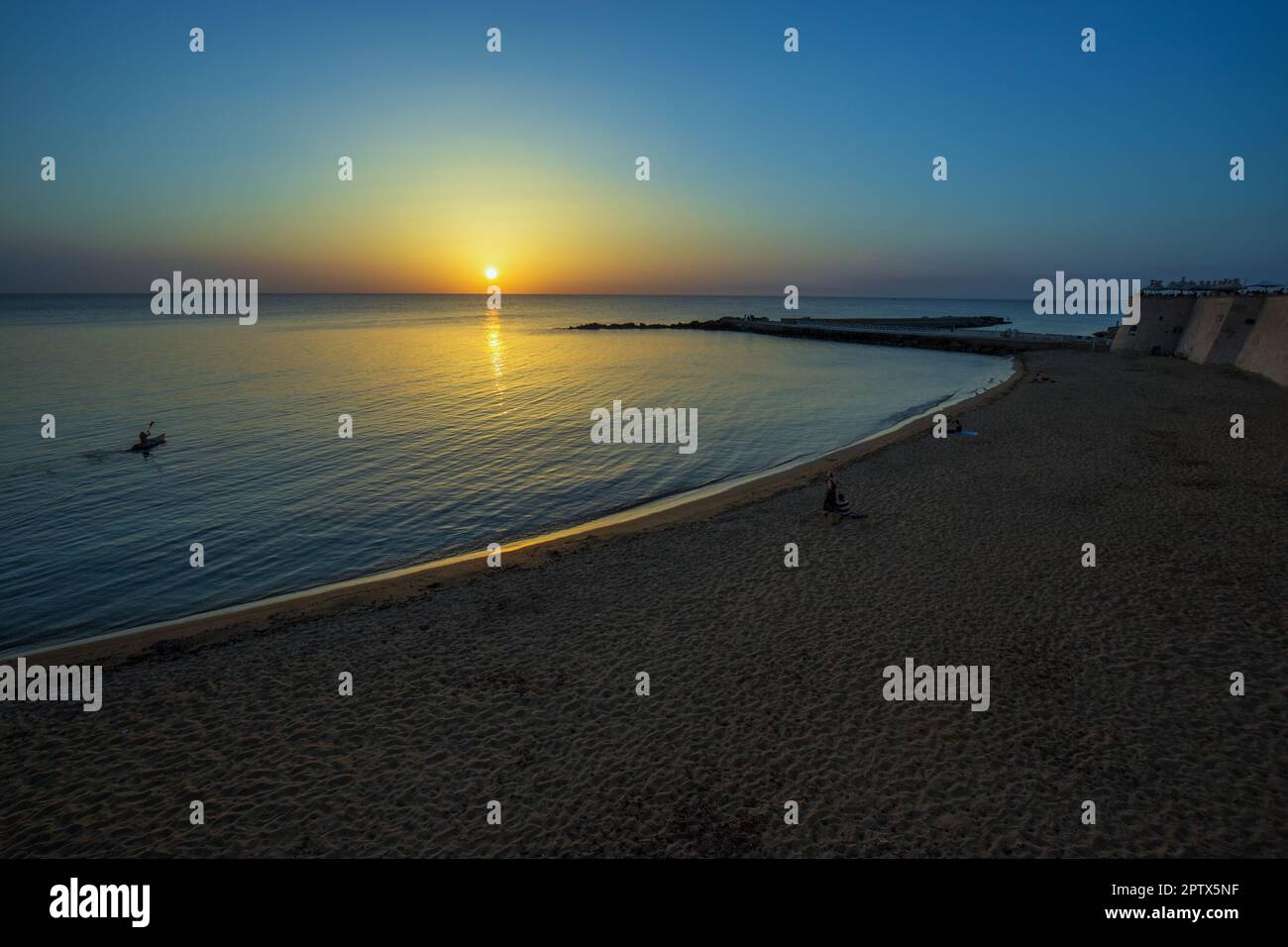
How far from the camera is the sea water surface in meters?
17.8

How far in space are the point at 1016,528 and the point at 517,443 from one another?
77.0 ft

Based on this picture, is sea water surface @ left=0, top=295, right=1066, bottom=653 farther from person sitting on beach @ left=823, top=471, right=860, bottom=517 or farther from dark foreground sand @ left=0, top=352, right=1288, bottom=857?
person sitting on beach @ left=823, top=471, right=860, bottom=517

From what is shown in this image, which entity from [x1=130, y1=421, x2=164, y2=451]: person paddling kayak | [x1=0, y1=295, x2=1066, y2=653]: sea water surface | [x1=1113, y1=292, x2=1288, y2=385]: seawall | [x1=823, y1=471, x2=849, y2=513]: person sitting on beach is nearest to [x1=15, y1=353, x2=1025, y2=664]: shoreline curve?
[x1=0, y1=295, x2=1066, y2=653]: sea water surface

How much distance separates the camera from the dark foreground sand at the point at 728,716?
7988 mm

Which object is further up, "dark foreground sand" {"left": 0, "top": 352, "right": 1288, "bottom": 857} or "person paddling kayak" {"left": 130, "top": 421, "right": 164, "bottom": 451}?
"person paddling kayak" {"left": 130, "top": 421, "right": 164, "bottom": 451}

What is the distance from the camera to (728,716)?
10.3 m

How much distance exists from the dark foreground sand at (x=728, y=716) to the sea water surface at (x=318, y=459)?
5.20 meters

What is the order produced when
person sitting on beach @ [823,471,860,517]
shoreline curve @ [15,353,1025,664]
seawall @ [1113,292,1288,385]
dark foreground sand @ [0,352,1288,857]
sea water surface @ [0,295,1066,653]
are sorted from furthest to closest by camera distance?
seawall @ [1113,292,1288,385], person sitting on beach @ [823,471,860,517], sea water surface @ [0,295,1066,653], shoreline curve @ [15,353,1025,664], dark foreground sand @ [0,352,1288,857]

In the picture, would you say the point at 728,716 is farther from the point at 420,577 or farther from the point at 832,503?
the point at 832,503

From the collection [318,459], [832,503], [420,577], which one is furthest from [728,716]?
[318,459]

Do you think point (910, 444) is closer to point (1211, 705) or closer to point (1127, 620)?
point (1127, 620)

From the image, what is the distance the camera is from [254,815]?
8297 millimetres

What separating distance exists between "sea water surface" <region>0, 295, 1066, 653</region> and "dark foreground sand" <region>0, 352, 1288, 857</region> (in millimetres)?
5204

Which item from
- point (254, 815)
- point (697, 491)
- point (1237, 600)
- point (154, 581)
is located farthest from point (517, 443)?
point (1237, 600)
